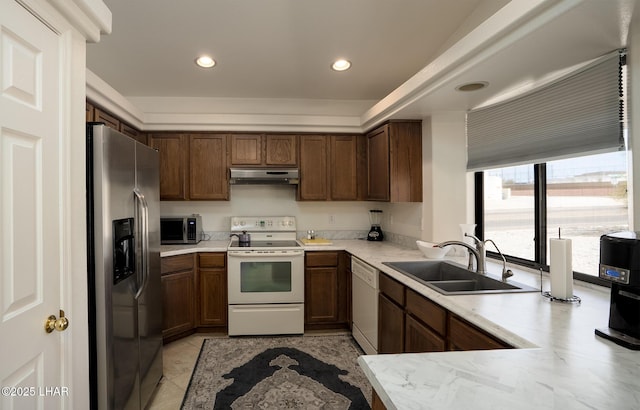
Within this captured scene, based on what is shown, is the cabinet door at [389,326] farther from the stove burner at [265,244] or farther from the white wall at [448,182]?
the stove burner at [265,244]

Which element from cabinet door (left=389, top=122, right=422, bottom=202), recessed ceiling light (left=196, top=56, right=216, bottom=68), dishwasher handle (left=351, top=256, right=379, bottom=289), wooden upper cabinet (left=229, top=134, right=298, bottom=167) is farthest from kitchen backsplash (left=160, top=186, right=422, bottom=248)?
recessed ceiling light (left=196, top=56, right=216, bottom=68)

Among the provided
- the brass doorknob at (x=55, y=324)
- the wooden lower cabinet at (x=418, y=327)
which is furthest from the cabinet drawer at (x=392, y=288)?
the brass doorknob at (x=55, y=324)

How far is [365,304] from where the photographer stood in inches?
116

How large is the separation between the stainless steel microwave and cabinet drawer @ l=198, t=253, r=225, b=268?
1.01ft

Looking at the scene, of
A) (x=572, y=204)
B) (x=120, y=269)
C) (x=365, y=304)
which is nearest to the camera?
(x=120, y=269)

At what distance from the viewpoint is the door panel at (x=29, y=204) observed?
1.07 metres

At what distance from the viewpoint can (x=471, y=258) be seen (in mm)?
2389

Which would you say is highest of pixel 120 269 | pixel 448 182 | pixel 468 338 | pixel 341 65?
pixel 341 65

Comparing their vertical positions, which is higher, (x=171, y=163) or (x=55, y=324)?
(x=171, y=163)

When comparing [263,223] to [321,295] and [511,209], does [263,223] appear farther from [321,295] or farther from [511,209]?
[511,209]

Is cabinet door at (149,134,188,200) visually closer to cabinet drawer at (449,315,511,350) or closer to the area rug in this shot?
the area rug

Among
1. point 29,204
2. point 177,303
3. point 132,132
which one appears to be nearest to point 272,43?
point 132,132

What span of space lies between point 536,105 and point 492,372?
6.24 feet

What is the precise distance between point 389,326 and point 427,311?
62 cm
